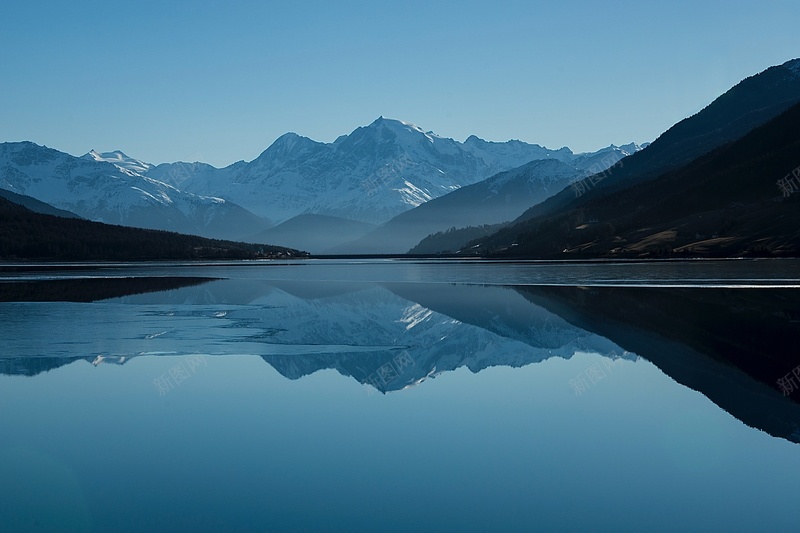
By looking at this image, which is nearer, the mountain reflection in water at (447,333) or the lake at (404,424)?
the lake at (404,424)

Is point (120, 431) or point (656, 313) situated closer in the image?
point (120, 431)

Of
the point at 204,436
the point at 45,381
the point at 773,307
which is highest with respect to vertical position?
the point at 45,381

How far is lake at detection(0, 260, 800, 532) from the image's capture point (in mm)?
19219

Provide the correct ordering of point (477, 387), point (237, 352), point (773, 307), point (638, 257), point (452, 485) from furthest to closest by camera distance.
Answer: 1. point (638, 257)
2. point (773, 307)
3. point (237, 352)
4. point (477, 387)
5. point (452, 485)

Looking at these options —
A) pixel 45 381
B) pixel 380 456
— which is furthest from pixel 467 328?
pixel 380 456

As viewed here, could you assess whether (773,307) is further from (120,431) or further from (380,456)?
(120,431)

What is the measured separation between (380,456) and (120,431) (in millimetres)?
9887

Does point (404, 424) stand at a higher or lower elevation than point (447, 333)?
lower

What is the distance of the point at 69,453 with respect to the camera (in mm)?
24328

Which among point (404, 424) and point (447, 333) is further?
point (447, 333)

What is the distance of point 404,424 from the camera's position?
92.5 feet

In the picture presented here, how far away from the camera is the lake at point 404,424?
19219 millimetres

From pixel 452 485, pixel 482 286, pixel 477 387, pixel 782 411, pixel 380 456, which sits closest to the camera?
pixel 452 485

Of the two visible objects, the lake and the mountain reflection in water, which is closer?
the lake
